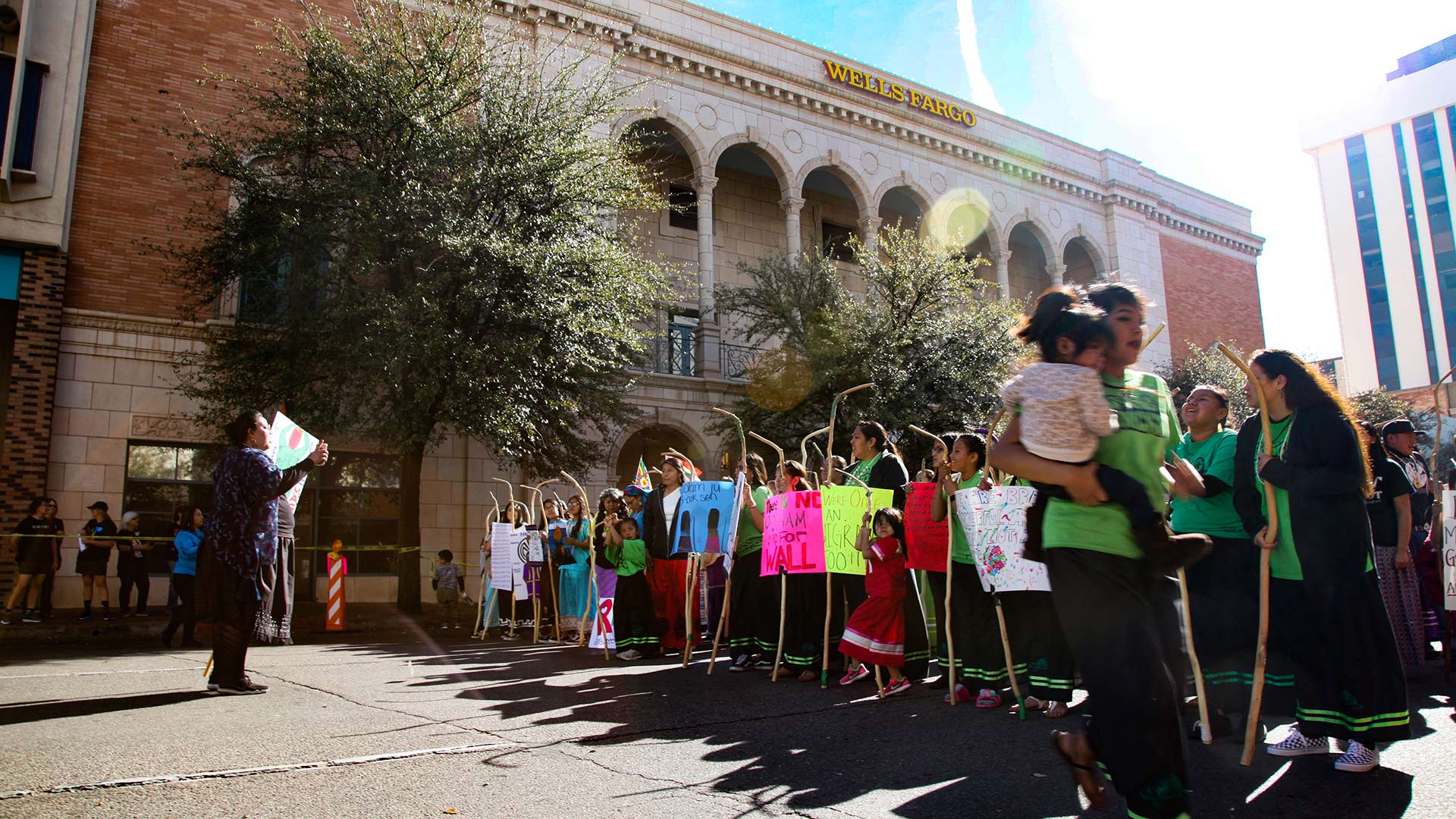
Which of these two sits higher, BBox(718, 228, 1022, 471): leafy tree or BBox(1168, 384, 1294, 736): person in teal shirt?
BBox(718, 228, 1022, 471): leafy tree

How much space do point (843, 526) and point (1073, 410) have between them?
4563 mm

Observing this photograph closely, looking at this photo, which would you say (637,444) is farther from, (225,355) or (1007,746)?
(1007,746)

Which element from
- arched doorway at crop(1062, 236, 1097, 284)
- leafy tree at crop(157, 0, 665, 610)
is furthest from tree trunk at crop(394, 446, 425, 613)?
arched doorway at crop(1062, 236, 1097, 284)

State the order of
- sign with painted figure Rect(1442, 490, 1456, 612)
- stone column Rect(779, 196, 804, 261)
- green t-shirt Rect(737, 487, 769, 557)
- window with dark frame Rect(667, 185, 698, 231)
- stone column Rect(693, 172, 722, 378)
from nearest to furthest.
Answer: sign with painted figure Rect(1442, 490, 1456, 612) < green t-shirt Rect(737, 487, 769, 557) < stone column Rect(693, 172, 722, 378) < stone column Rect(779, 196, 804, 261) < window with dark frame Rect(667, 185, 698, 231)

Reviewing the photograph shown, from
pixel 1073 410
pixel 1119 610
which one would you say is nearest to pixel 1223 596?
pixel 1119 610

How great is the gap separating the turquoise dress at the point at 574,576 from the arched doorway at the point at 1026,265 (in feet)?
83.2

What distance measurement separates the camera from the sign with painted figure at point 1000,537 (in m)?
6.21

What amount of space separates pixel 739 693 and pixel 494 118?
1252cm

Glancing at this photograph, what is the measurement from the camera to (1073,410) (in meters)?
3.07

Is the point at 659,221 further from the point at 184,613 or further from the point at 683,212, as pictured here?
the point at 184,613

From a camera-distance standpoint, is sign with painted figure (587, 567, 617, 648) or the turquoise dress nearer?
sign with painted figure (587, 567, 617, 648)

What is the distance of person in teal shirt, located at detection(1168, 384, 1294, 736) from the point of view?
5094 millimetres

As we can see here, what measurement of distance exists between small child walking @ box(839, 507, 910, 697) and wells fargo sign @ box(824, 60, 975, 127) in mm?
23572

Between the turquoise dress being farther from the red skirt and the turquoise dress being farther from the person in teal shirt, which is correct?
the person in teal shirt
